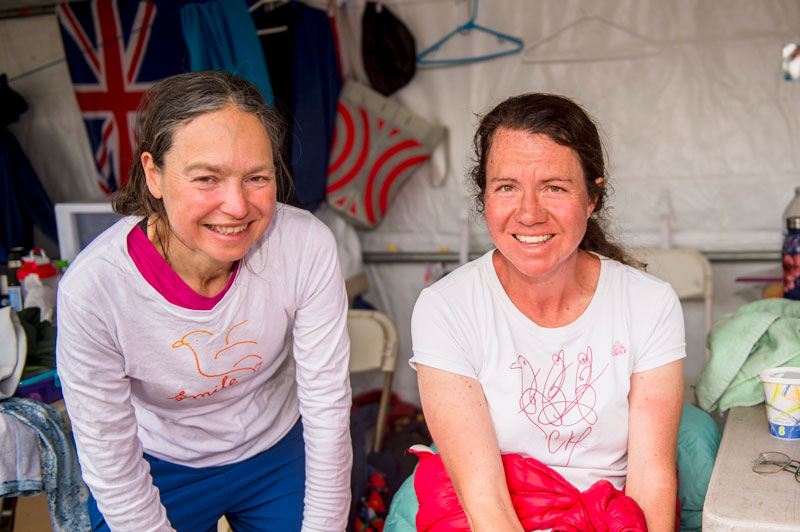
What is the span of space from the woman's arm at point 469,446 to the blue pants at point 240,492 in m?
0.51

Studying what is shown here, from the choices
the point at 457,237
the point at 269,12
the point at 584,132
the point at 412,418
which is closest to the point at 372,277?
the point at 457,237

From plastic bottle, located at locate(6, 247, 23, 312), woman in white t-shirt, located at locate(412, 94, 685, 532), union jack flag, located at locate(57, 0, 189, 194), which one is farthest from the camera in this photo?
union jack flag, located at locate(57, 0, 189, 194)

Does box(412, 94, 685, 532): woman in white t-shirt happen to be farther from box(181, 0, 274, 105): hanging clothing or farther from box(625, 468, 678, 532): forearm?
box(181, 0, 274, 105): hanging clothing

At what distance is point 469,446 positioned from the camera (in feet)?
5.02

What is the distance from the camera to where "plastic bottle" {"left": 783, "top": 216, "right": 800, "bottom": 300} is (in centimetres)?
237

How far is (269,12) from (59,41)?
124cm

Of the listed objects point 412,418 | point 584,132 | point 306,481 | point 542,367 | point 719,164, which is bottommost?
point 412,418

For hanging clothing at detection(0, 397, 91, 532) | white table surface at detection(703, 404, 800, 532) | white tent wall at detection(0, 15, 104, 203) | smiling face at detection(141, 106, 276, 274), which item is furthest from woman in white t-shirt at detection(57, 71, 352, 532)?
white tent wall at detection(0, 15, 104, 203)

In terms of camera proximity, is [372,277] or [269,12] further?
[372,277]

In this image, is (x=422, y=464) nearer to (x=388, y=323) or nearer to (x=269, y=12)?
(x=388, y=323)

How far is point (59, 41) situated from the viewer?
3.62 m

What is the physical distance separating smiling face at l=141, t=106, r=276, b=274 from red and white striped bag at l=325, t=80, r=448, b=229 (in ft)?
6.62

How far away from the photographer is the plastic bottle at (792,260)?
7.79 feet

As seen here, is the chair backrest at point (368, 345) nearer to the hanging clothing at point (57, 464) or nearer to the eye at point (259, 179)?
the hanging clothing at point (57, 464)
